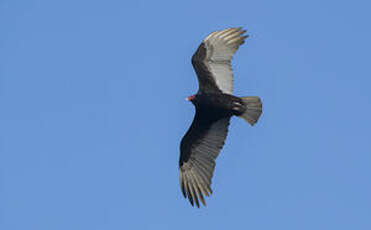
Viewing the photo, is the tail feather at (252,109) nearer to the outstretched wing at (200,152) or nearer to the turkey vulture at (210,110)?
the turkey vulture at (210,110)

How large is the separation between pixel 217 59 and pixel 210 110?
1.19 meters

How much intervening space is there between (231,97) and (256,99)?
53 centimetres

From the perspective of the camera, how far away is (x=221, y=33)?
11352 mm

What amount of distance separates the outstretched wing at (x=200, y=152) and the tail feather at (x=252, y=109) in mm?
583

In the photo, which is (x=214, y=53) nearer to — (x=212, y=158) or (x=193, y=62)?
(x=193, y=62)

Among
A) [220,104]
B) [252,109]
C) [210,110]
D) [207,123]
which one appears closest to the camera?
[252,109]

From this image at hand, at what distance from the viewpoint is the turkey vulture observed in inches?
420

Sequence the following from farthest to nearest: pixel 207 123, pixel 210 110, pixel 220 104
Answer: pixel 207 123 < pixel 210 110 < pixel 220 104

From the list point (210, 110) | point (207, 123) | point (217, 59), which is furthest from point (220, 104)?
point (217, 59)

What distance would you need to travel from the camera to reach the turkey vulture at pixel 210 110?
1066 cm

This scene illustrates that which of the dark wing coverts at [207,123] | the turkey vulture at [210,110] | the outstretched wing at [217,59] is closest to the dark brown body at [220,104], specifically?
the turkey vulture at [210,110]

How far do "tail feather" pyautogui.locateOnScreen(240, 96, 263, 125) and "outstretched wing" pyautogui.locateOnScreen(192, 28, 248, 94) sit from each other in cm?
59

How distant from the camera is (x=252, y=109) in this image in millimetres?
10578

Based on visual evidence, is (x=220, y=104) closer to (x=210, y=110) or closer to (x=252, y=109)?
(x=210, y=110)
